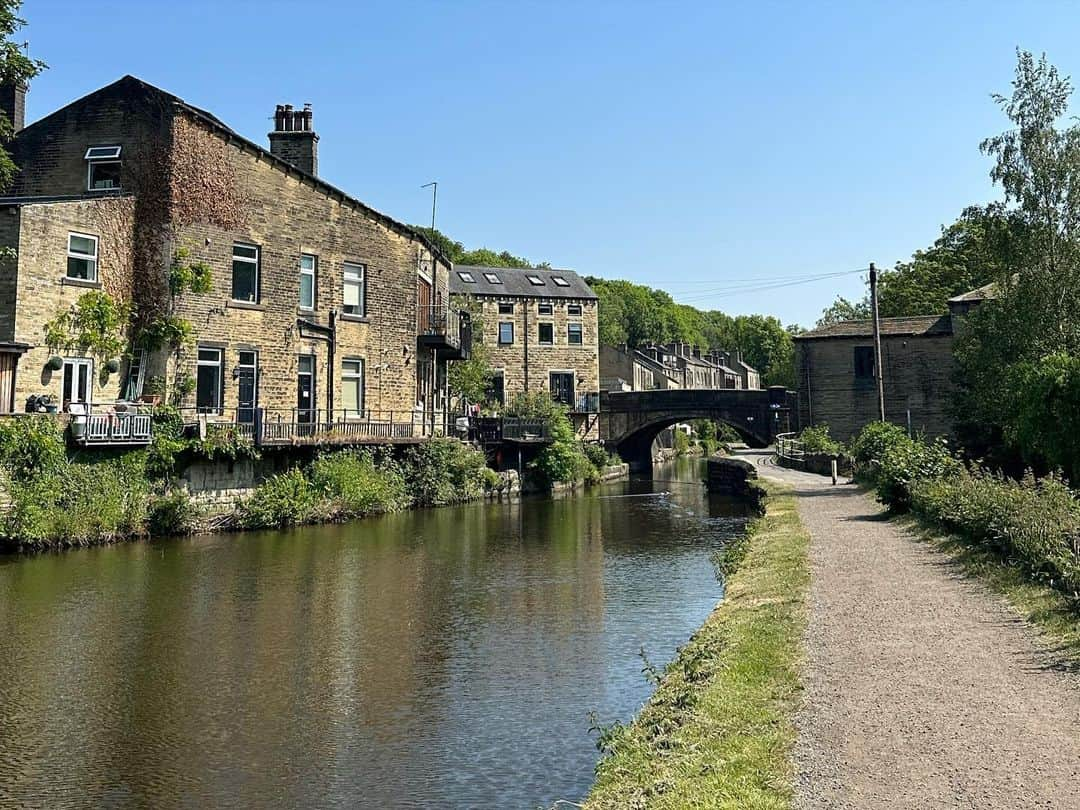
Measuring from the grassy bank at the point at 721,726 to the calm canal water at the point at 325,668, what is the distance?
637mm

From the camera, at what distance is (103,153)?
91.0 ft

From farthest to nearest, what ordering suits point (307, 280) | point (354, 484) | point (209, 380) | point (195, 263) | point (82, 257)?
point (307, 280) → point (354, 484) → point (209, 380) → point (195, 263) → point (82, 257)

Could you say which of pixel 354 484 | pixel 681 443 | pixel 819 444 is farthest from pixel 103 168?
pixel 681 443

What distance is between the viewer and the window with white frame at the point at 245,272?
28.4 meters

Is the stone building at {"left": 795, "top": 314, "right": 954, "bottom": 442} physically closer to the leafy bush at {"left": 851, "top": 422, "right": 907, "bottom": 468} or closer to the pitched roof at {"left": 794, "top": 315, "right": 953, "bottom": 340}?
the pitched roof at {"left": 794, "top": 315, "right": 953, "bottom": 340}

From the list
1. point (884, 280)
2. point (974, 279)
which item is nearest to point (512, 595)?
point (974, 279)

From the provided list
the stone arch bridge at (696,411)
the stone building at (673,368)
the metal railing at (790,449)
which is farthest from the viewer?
the stone building at (673,368)

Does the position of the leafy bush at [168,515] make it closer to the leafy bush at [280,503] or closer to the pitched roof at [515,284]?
the leafy bush at [280,503]

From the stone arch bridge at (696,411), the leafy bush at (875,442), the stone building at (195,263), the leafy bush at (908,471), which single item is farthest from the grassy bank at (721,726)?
the stone arch bridge at (696,411)

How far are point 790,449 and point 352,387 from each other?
22.0 m

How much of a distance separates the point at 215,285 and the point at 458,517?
10029 mm

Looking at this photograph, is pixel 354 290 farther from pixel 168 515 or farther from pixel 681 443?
pixel 681 443

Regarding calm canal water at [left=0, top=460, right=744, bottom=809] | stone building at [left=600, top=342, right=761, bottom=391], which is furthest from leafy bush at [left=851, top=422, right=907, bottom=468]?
stone building at [left=600, top=342, right=761, bottom=391]

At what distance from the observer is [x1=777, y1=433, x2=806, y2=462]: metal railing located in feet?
138
